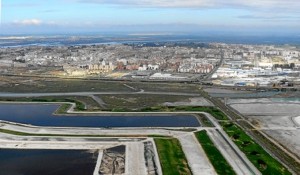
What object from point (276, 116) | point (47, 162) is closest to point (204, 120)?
point (276, 116)

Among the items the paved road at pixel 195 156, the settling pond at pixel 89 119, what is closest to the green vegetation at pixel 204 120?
the settling pond at pixel 89 119

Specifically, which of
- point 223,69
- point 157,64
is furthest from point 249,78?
point 157,64

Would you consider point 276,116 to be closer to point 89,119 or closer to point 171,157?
point 171,157

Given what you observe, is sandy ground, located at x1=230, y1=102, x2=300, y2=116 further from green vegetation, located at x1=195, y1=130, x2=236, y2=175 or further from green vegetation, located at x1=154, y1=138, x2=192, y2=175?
green vegetation, located at x1=154, y1=138, x2=192, y2=175

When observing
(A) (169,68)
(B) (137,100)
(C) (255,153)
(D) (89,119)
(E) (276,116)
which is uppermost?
(C) (255,153)

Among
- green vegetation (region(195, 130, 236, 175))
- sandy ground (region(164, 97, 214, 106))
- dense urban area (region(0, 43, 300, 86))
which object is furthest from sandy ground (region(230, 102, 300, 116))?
dense urban area (region(0, 43, 300, 86))

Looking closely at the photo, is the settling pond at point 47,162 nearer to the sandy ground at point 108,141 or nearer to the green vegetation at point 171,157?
the sandy ground at point 108,141
